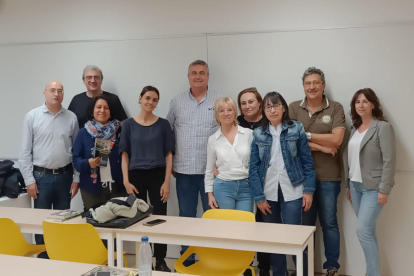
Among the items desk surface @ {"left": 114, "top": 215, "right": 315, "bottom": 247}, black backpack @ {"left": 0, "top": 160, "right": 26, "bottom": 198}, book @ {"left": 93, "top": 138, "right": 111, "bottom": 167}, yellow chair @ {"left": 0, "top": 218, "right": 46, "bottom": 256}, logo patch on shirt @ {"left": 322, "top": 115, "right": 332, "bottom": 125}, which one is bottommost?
yellow chair @ {"left": 0, "top": 218, "right": 46, "bottom": 256}

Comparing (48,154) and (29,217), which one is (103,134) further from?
(29,217)

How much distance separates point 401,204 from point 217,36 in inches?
97.0

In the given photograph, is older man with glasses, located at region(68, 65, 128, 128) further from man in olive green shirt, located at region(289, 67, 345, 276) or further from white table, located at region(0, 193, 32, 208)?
man in olive green shirt, located at region(289, 67, 345, 276)

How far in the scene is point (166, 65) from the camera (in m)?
4.79

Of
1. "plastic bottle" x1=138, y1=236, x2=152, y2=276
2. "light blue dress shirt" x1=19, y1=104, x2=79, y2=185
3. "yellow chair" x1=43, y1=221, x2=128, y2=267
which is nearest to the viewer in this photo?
"plastic bottle" x1=138, y1=236, x2=152, y2=276

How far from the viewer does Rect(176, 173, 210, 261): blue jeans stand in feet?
14.2

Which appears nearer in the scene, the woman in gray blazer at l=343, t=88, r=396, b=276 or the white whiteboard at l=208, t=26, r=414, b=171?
the woman in gray blazer at l=343, t=88, r=396, b=276

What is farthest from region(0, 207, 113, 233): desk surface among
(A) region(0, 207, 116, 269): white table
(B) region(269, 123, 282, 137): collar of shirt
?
(B) region(269, 123, 282, 137): collar of shirt

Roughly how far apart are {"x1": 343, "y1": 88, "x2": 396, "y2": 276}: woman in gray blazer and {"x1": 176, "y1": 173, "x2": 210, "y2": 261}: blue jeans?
1.41 metres

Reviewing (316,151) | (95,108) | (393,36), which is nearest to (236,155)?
(316,151)

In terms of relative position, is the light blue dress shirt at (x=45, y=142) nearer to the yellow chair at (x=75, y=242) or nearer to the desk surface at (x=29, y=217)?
the desk surface at (x=29, y=217)

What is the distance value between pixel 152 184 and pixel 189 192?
1.31 ft

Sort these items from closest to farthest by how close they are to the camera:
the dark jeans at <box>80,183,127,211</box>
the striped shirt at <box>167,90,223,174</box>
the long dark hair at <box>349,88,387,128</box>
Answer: the long dark hair at <box>349,88,387,128</box>
the dark jeans at <box>80,183,127,211</box>
the striped shirt at <box>167,90,223,174</box>

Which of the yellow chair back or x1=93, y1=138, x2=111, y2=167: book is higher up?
x1=93, y1=138, x2=111, y2=167: book
